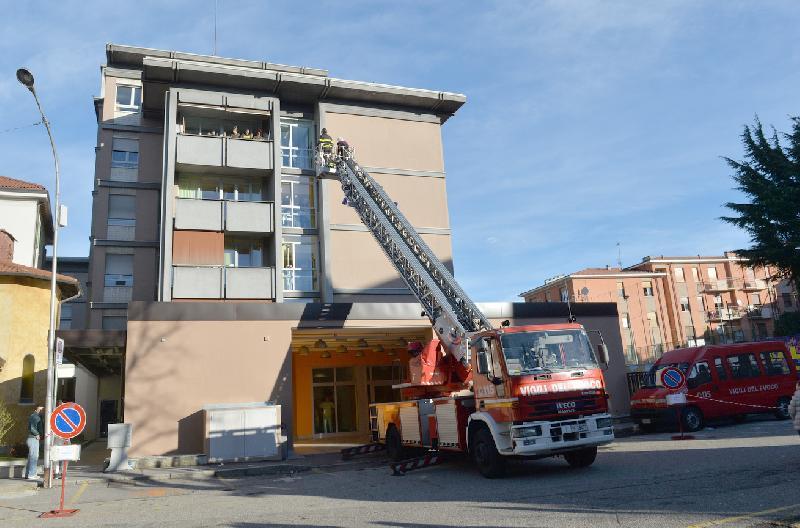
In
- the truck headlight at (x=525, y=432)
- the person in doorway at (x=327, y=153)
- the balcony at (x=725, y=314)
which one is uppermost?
the person in doorway at (x=327, y=153)

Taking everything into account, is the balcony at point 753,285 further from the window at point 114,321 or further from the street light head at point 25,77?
the street light head at point 25,77

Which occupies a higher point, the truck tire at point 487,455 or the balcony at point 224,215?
the balcony at point 224,215

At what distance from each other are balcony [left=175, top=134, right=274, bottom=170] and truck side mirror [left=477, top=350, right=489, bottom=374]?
1780 centimetres

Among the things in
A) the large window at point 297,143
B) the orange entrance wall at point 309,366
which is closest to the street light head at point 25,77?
the orange entrance wall at point 309,366

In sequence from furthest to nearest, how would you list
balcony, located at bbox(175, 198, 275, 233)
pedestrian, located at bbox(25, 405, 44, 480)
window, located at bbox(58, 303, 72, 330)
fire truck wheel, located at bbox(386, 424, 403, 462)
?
window, located at bbox(58, 303, 72, 330) < balcony, located at bbox(175, 198, 275, 233) < fire truck wheel, located at bbox(386, 424, 403, 462) < pedestrian, located at bbox(25, 405, 44, 480)

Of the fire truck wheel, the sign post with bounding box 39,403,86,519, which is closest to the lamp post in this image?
the sign post with bounding box 39,403,86,519

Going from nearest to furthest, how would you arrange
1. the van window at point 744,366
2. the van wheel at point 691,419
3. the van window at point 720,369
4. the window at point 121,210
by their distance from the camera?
the van wheel at point 691,419, the van window at point 720,369, the van window at point 744,366, the window at point 121,210

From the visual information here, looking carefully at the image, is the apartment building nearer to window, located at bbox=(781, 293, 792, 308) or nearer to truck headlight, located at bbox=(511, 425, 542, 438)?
window, located at bbox=(781, 293, 792, 308)

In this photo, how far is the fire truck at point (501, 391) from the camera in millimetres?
10148

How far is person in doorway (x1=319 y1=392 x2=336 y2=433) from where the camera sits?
923 inches

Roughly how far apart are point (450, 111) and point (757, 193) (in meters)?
15.9

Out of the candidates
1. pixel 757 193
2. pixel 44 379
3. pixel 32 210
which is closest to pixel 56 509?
pixel 44 379

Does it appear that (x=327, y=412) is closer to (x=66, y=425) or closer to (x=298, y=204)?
(x=298, y=204)

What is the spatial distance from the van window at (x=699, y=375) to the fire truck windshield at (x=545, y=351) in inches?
324
